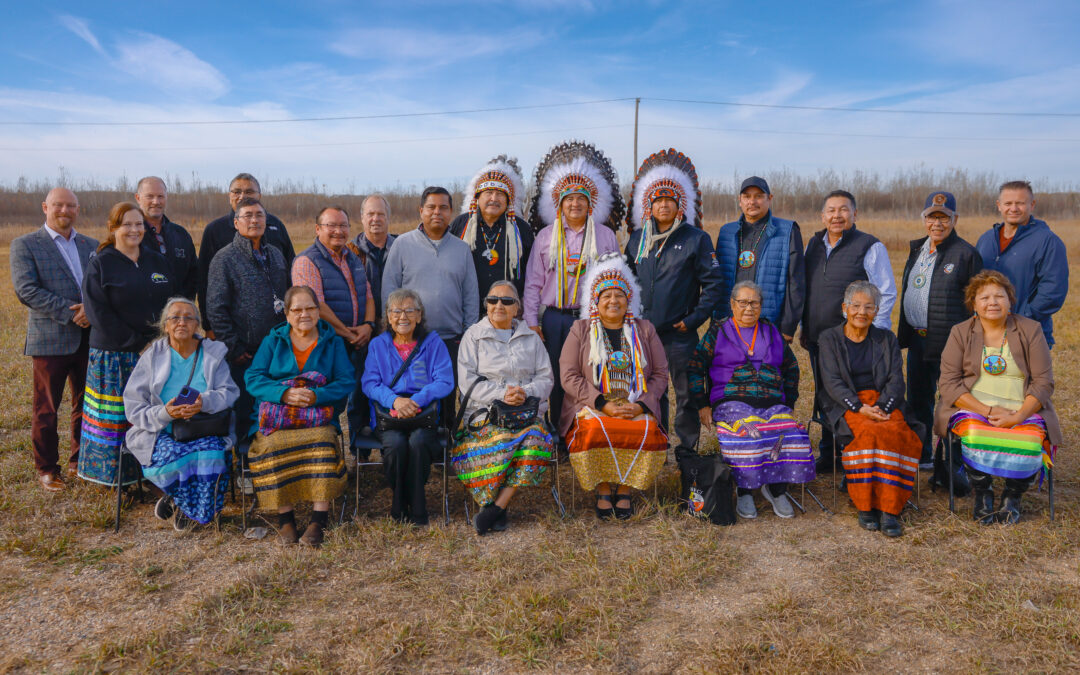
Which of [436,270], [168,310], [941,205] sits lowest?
[168,310]

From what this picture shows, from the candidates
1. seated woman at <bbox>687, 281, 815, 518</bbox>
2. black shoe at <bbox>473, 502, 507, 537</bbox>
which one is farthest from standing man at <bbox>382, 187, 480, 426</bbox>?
seated woman at <bbox>687, 281, 815, 518</bbox>

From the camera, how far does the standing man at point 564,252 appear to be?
16.3 feet

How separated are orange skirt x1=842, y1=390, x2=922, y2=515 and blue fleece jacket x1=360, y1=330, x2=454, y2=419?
8.17 feet

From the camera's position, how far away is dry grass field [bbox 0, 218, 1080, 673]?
284 cm

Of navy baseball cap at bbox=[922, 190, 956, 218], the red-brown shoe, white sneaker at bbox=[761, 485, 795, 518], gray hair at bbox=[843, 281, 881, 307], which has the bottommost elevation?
white sneaker at bbox=[761, 485, 795, 518]

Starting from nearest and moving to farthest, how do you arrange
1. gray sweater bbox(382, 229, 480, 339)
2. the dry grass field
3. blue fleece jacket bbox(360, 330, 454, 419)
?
the dry grass field, blue fleece jacket bbox(360, 330, 454, 419), gray sweater bbox(382, 229, 480, 339)

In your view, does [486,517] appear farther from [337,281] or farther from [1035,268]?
[1035,268]

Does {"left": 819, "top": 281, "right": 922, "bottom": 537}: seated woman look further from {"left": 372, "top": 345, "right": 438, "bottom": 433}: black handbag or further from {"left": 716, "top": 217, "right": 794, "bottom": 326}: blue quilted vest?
{"left": 372, "top": 345, "right": 438, "bottom": 433}: black handbag

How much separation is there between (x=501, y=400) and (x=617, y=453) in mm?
777

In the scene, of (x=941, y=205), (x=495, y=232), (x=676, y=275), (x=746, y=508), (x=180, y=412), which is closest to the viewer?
(x=180, y=412)

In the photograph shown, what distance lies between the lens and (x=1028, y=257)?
4633 mm

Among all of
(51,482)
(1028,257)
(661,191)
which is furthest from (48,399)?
(1028,257)

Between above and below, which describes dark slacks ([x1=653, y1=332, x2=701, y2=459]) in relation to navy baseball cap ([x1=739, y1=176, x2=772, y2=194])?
below

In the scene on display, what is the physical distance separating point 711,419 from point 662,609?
1.61 metres
